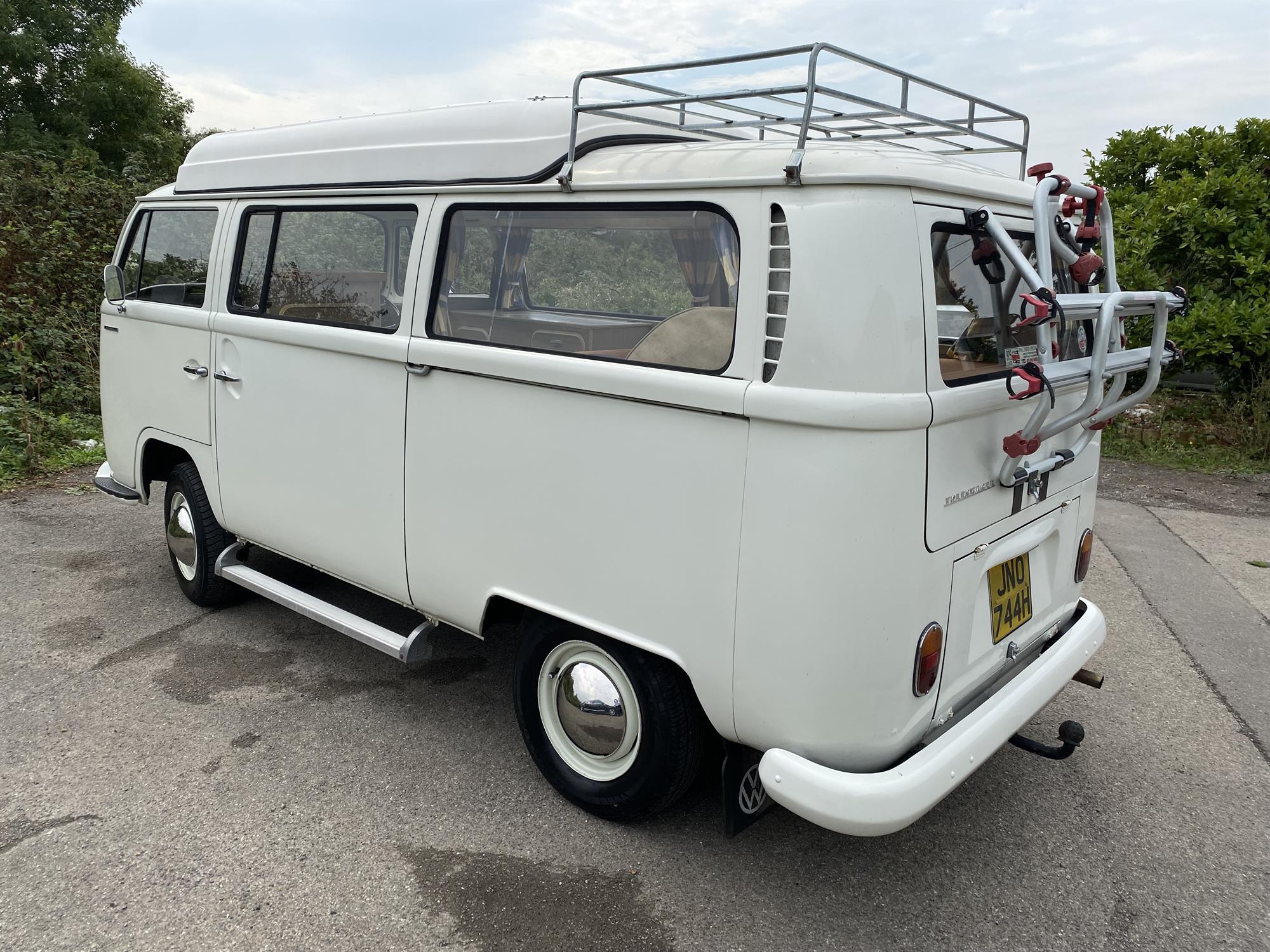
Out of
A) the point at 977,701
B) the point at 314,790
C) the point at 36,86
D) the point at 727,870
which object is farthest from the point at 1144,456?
the point at 36,86

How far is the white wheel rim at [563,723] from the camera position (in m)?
2.81

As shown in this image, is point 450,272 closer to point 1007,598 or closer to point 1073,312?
point 1073,312

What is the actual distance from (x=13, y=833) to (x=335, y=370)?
71.7 inches

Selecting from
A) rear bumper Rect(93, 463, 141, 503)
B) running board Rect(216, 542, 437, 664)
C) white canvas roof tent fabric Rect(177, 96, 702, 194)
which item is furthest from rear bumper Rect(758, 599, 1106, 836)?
rear bumper Rect(93, 463, 141, 503)

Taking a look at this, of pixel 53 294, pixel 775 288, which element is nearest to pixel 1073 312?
pixel 775 288

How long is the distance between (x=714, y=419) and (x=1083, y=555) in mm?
1742

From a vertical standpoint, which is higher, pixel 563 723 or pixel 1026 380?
pixel 1026 380

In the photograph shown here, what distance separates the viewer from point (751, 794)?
2678mm

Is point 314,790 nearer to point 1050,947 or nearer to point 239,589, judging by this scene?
point 239,589

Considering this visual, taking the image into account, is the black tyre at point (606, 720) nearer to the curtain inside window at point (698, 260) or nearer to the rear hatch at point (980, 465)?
the rear hatch at point (980, 465)

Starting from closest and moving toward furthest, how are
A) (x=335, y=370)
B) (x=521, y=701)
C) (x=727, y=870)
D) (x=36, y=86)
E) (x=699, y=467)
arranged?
(x=699, y=467) → (x=727, y=870) → (x=521, y=701) → (x=335, y=370) → (x=36, y=86)

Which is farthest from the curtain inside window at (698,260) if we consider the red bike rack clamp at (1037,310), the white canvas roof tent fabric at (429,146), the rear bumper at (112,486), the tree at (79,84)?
the tree at (79,84)

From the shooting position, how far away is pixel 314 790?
3127mm

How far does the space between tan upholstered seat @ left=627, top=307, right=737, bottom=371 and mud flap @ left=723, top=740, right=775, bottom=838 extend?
111 centimetres
